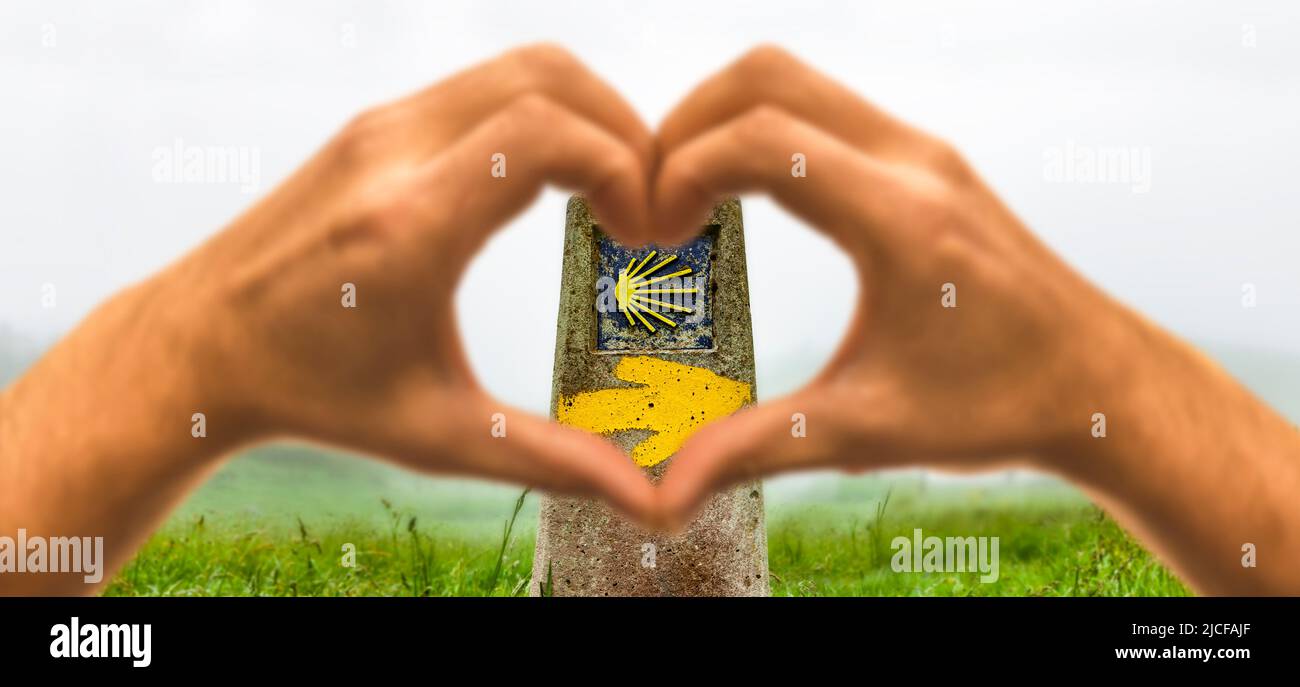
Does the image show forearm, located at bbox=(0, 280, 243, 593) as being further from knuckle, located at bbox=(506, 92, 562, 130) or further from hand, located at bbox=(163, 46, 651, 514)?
knuckle, located at bbox=(506, 92, 562, 130)

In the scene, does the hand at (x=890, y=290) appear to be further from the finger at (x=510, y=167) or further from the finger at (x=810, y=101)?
the finger at (x=510, y=167)

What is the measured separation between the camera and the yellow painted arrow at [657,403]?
3.50 metres

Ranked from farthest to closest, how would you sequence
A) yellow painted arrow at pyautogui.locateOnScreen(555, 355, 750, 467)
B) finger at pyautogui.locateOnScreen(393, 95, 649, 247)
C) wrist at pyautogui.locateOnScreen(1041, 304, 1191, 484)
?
yellow painted arrow at pyautogui.locateOnScreen(555, 355, 750, 467) → wrist at pyautogui.locateOnScreen(1041, 304, 1191, 484) → finger at pyautogui.locateOnScreen(393, 95, 649, 247)

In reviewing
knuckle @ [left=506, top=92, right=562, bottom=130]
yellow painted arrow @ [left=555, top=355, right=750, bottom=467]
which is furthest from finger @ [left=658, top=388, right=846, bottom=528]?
yellow painted arrow @ [left=555, top=355, right=750, bottom=467]

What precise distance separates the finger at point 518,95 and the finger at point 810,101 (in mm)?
143

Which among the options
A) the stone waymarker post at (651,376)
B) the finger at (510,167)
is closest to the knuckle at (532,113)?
the finger at (510,167)

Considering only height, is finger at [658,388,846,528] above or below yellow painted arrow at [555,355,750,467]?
below

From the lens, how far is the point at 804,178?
4.32ft

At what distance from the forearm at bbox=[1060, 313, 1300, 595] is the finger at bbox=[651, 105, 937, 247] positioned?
1.46 feet

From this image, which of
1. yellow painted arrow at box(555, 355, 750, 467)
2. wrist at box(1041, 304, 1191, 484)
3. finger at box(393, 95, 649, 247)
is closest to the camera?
finger at box(393, 95, 649, 247)

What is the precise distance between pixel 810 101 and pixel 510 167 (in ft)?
1.34

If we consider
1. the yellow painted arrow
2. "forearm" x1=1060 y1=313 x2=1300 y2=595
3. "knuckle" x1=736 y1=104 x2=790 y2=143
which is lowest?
"forearm" x1=1060 y1=313 x2=1300 y2=595

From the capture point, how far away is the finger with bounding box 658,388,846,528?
4.41 feet
